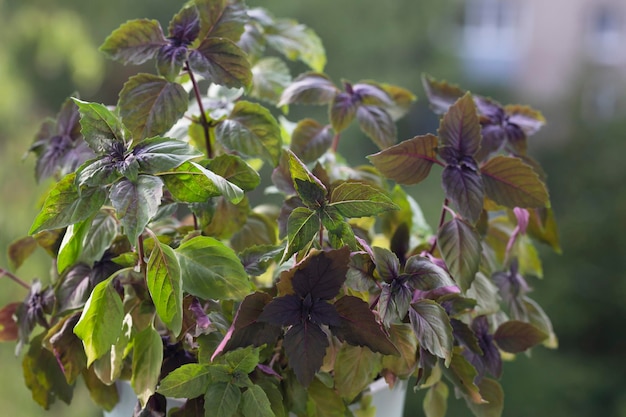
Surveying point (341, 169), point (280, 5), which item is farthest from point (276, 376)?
point (280, 5)

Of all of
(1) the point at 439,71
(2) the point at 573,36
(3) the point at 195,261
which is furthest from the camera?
(2) the point at 573,36

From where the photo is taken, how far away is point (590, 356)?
12.2 feet

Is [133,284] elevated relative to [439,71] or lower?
elevated

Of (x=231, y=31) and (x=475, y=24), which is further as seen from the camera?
(x=475, y=24)

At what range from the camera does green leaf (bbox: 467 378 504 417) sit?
465 mm

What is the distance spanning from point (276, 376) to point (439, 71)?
7.15 m

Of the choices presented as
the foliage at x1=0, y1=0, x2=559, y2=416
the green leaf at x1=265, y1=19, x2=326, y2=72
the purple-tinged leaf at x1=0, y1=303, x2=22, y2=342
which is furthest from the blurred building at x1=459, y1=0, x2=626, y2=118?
the purple-tinged leaf at x1=0, y1=303, x2=22, y2=342

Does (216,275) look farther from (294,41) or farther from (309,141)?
(294,41)

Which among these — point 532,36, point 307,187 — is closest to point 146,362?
point 307,187

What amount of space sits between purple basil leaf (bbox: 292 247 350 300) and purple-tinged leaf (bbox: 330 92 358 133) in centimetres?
19

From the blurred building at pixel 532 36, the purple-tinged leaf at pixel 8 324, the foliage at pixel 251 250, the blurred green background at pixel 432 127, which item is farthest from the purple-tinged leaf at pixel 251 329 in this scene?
the blurred building at pixel 532 36

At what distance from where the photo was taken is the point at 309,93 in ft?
1.75

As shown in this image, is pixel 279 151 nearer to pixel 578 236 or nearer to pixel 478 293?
pixel 478 293

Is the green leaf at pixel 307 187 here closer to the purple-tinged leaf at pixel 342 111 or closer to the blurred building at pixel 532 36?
the purple-tinged leaf at pixel 342 111
